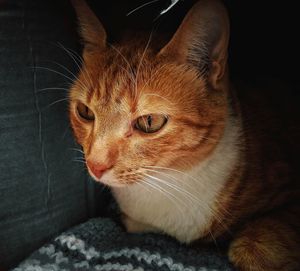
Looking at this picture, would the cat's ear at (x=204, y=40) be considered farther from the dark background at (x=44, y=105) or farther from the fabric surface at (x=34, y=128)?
the fabric surface at (x=34, y=128)

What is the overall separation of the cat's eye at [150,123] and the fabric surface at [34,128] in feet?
1.13

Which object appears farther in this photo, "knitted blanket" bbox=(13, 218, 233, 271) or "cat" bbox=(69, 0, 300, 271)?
"knitted blanket" bbox=(13, 218, 233, 271)

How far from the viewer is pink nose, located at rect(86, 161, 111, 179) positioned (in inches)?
42.2

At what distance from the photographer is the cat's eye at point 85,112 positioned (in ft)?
3.96

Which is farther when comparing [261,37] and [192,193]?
[261,37]

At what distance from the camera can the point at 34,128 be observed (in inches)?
50.1

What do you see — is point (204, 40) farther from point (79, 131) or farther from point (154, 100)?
point (79, 131)

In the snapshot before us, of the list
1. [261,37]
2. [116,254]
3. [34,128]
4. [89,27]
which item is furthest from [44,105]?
[261,37]

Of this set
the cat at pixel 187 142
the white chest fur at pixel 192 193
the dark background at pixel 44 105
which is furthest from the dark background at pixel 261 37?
the white chest fur at pixel 192 193

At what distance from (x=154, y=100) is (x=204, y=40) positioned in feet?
0.64

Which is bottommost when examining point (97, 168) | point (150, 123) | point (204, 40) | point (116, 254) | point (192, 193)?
point (116, 254)

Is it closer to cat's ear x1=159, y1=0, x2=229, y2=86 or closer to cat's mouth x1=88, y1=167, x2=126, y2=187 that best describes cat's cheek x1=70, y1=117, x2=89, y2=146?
cat's mouth x1=88, y1=167, x2=126, y2=187

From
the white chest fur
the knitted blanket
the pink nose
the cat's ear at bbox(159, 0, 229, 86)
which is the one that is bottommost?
the knitted blanket

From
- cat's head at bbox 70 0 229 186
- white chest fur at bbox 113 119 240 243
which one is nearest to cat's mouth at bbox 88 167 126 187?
cat's head at bbox 70 0 229 186
